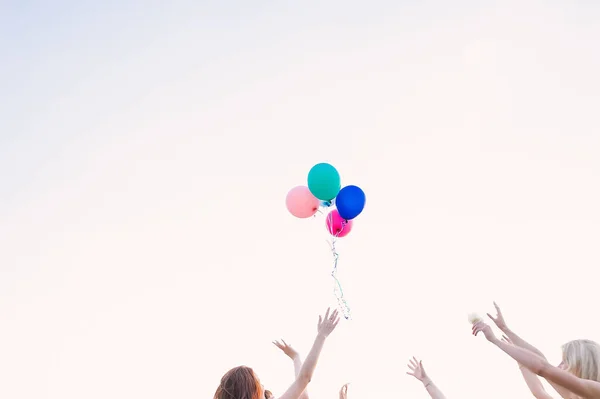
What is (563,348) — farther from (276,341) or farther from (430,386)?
(276,341)

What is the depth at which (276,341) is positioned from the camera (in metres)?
4.05

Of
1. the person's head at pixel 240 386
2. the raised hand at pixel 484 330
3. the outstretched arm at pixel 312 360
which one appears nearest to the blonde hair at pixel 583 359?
the raised hand at pixel 484 330

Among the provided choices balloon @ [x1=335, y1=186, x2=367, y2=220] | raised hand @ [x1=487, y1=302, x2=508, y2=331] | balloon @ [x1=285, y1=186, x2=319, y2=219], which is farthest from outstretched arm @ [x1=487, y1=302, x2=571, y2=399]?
balloon @ [x1=285, y1=186, x2=319, y2=219]

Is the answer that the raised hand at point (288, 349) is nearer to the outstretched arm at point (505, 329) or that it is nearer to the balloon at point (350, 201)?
the outstretched arm at point (505, 329)

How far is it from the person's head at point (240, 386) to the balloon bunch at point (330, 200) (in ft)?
11.0

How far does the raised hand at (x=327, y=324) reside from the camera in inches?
127

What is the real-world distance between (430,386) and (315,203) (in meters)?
3.27

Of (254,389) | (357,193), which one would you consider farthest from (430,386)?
(357,193)

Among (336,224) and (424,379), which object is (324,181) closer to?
(336,224)

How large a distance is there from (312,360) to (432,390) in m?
1.21

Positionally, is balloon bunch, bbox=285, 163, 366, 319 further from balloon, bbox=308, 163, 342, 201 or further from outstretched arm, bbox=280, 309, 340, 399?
outstretched arm, bbox=280, 309, 340, 399

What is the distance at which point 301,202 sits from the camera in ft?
22.0

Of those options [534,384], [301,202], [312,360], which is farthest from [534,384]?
[301,202]

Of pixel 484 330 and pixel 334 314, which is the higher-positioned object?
pixel 484 330
